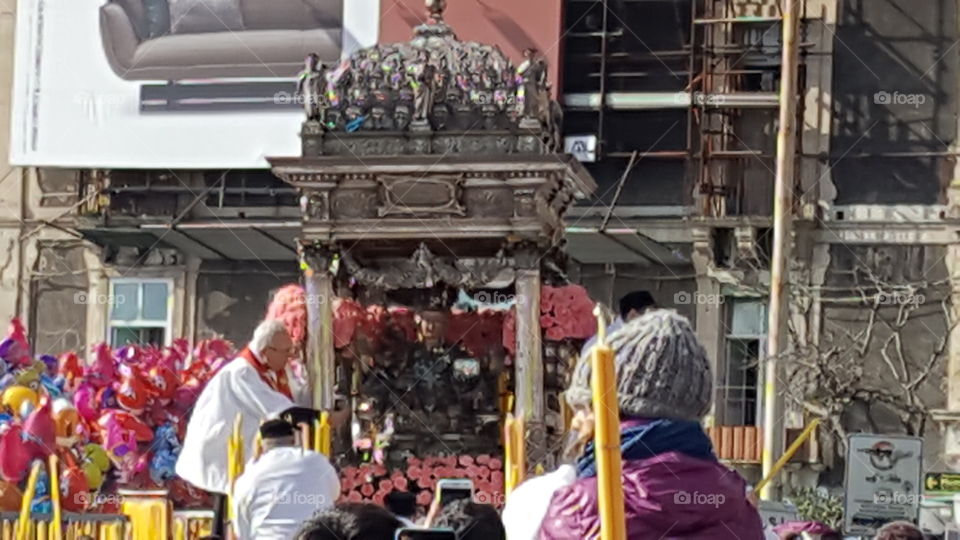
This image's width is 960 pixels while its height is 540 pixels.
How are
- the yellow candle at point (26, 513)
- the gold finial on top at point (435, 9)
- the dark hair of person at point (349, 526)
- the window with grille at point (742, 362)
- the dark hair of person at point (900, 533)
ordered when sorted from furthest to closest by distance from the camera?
the window with grille at point (742, 362)
the gold finial on top at point (435, 9)
the yellow candle at point (26, 513)
the dark hair of person at point (900, 533)
the dark hair of person at point (349, 526)

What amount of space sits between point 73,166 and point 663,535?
88.9 ft

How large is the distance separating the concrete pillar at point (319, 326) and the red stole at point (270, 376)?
74cm

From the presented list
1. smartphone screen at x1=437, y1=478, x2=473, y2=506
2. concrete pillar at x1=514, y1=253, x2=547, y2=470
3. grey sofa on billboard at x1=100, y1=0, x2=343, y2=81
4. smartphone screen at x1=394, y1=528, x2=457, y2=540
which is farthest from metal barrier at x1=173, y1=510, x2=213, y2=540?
grey sofa on billboard at x1=100, y1=0, x2=343, y2=81

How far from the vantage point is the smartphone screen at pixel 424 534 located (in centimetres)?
649

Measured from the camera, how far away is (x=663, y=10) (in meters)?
31.8

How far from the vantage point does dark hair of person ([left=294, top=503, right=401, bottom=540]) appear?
6.80m

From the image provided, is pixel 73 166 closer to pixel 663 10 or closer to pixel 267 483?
pixel 663 10

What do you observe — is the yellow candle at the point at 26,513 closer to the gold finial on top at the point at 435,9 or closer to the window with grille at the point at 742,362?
the gold finial on top at the point at 435,9

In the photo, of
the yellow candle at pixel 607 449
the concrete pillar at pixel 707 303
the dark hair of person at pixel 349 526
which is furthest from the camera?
the concrete pillar at pixel 707 303

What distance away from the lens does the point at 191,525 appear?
15.6 m

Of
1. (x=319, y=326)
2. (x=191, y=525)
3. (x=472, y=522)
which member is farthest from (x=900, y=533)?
(x=319, y=326)

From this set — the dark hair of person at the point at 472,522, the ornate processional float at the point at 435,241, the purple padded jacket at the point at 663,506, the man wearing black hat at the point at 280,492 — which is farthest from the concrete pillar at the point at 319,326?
the purple padded jacket at the point at 663,506

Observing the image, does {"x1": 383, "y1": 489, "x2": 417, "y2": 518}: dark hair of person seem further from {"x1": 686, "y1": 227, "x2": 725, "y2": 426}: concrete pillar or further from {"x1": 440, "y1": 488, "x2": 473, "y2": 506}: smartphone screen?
{"x1": 686, "y1": 227, "x2": 725, "y2": 426}: concrete pillar

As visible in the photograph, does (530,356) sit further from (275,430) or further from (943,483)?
(275,430)
